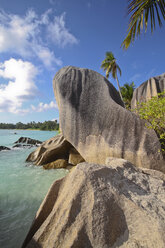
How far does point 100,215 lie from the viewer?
1580 millimetres

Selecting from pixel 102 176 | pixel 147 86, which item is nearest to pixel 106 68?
pixel 147 86

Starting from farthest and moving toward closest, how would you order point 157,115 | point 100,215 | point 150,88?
point 150,88, point 157,115, point 100,215

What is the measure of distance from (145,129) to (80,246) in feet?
10.1

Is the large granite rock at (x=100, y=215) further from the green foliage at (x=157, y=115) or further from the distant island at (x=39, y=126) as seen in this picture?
the distant island at (x=39, y=126)

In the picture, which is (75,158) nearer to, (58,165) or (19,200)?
(58,165)

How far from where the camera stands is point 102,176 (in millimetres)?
1947

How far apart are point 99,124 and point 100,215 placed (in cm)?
305

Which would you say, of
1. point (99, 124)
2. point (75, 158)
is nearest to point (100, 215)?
point (99, 124)

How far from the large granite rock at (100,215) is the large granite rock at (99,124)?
4.97 feet

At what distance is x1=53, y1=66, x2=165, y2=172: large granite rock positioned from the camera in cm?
345

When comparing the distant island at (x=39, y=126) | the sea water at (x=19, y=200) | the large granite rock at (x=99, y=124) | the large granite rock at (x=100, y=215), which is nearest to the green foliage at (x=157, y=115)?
the large granite rock at (x=99, y=124)

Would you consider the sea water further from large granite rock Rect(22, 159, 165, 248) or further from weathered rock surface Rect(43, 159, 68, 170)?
large granite rock Rect(22, 159, 165, 248)

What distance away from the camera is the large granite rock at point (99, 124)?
11.3 ft

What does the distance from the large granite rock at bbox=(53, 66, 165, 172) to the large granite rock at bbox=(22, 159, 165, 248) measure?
152 cm
